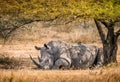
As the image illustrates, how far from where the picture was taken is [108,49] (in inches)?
661

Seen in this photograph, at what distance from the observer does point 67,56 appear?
56.9 feet

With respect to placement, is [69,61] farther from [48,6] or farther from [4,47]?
[4,47]

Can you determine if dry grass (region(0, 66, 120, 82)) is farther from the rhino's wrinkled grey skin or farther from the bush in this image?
the bush

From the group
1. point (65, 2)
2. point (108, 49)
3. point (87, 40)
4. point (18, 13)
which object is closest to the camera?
point (65, 2)

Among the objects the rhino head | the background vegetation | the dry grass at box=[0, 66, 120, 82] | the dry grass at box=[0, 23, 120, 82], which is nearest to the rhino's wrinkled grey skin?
the rhino head

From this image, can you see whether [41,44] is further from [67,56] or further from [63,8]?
[63,8]

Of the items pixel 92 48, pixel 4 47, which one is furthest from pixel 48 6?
pixel 4 47

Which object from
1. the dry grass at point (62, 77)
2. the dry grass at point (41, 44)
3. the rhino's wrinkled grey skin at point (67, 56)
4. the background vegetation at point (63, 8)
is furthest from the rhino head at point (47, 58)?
the dry grass at point (62, 77)

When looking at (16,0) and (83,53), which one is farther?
(83,53)

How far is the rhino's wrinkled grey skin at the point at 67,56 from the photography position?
55.2ft

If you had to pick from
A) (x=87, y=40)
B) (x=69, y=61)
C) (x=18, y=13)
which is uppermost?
(x=18, y=13)

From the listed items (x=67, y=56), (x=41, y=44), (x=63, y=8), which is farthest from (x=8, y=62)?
(x=41, y=44)

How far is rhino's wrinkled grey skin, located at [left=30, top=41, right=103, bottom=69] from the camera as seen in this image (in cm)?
1683

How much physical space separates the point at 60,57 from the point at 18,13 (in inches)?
159
